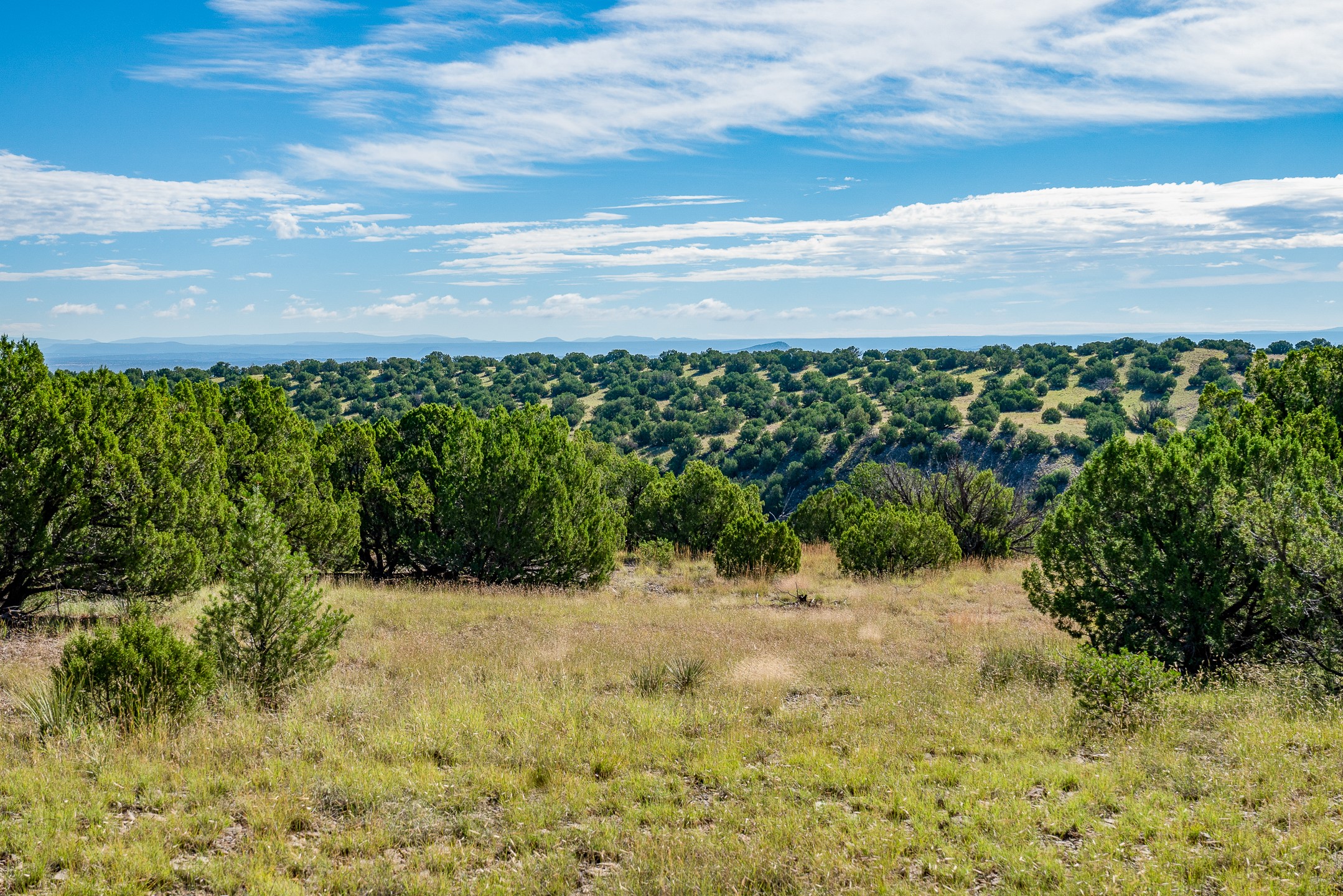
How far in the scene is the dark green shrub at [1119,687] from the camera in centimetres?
791

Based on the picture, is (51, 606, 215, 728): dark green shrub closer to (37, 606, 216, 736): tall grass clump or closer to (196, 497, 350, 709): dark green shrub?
(37, 606, 216, 736): tall grass clump

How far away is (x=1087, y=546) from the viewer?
10.7m

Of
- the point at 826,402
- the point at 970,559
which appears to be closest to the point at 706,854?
the point at 970,559

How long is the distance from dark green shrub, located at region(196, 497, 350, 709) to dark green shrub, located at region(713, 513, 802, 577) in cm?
Answer: 1444

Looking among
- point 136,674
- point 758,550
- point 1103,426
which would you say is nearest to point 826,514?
point 758,550

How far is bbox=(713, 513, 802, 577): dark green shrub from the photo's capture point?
853 inches

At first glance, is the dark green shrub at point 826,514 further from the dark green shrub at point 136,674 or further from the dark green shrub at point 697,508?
the dark green shrub at point 136,674

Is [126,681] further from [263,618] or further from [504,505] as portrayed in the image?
[504,505]

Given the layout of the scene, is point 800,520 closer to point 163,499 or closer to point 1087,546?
point 1087,546

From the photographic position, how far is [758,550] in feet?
71.2

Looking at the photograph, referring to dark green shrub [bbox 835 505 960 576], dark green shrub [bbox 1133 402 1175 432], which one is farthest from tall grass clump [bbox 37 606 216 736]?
dark green shrub [bbox 1133 402 1175 432]

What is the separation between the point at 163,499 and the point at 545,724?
804cm

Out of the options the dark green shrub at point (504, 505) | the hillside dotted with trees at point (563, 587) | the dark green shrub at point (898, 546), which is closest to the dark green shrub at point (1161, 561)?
the hillside dotted with trees at point (563, 587)

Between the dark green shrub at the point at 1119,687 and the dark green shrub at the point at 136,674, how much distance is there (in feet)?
29.9
